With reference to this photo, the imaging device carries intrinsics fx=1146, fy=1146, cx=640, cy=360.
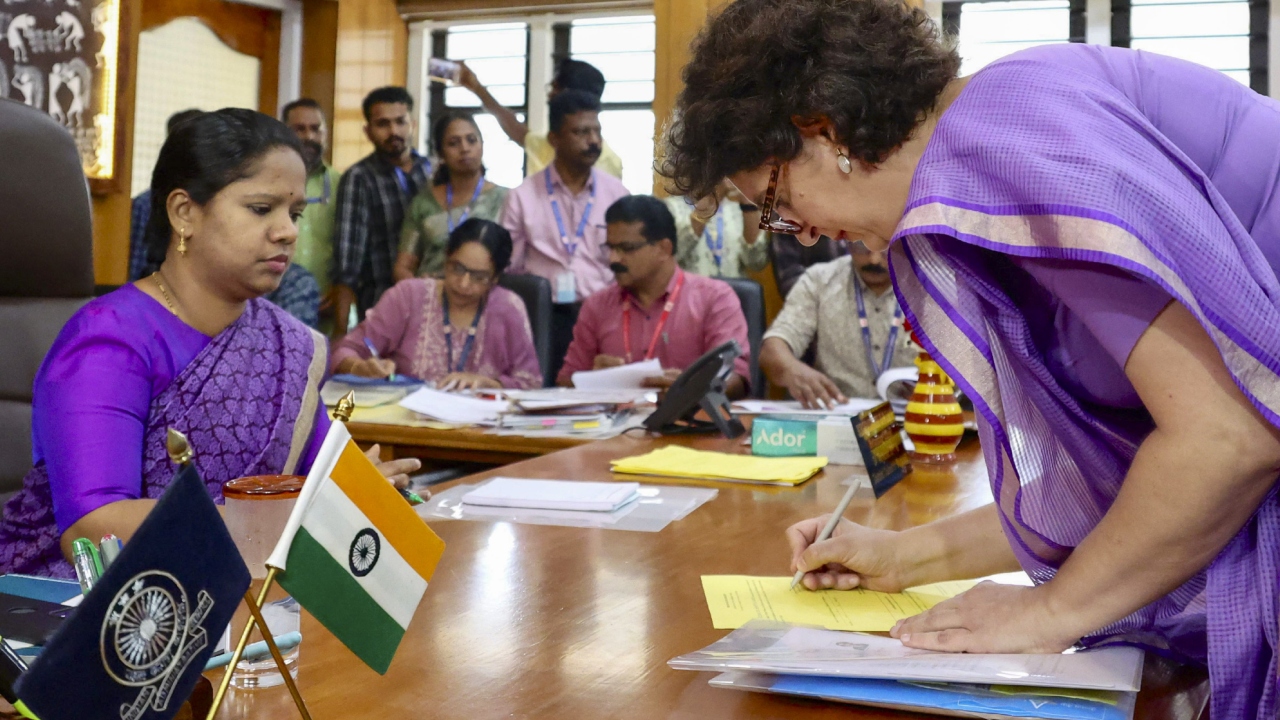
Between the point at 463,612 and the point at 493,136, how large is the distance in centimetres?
703

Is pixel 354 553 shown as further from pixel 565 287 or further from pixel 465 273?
pixel 565 287

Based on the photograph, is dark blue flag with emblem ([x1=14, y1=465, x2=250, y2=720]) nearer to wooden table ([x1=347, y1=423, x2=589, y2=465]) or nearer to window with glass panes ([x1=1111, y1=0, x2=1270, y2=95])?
wooden table ([x1=347, y1=423, x2=589, y2=465])

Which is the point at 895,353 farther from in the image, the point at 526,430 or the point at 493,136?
the point at 493,136

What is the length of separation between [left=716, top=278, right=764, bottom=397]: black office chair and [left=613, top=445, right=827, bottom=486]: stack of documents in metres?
1.71

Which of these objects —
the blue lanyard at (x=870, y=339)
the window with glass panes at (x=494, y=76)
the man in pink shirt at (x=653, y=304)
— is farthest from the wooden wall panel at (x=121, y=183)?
the blue lanyard at (x=870, y=339)

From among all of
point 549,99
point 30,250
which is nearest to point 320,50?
point 549,99

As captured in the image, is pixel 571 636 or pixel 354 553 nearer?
pixel 354 553

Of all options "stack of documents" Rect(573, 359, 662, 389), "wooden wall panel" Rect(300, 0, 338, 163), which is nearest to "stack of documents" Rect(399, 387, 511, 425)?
"stack of documents" Rect(573, 359, 662, 389)

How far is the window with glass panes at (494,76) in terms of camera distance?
7.79m

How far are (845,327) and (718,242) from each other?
112 centimetres

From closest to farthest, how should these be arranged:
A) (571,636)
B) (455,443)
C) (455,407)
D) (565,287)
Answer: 1. (571,636)
2. (455,443)
3. (455,407)
4. (565,287)

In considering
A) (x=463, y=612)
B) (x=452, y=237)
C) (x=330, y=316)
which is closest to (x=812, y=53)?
(x=463, y=612)

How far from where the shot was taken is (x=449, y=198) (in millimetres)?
5000

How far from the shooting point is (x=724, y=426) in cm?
227
